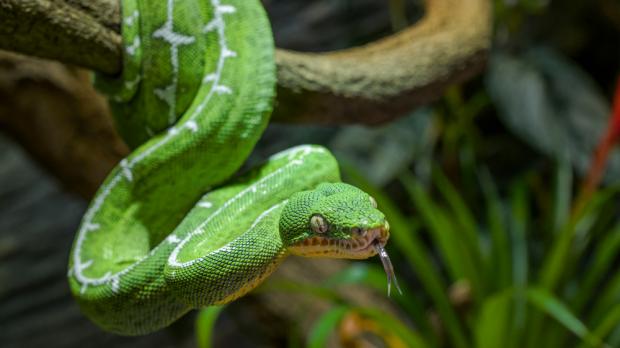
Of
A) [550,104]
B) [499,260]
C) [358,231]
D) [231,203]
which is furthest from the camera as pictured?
[550,104]

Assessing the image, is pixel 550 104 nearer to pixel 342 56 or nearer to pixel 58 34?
pixel 342 56

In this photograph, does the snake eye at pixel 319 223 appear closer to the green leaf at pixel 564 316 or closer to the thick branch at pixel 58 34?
the thick branch at pixel 58 34

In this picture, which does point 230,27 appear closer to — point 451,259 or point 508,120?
point 451,259

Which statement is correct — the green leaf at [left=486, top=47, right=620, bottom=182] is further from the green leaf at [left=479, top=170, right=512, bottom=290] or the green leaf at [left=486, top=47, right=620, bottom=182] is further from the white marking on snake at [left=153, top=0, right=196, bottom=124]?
the white marking on snake at [left=153, top=0, right=196, bottom=124]

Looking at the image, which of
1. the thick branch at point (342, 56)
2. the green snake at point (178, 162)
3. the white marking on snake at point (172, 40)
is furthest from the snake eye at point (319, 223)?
the thick branch at point (342, 56)

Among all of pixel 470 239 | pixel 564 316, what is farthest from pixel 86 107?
pixel 564 316

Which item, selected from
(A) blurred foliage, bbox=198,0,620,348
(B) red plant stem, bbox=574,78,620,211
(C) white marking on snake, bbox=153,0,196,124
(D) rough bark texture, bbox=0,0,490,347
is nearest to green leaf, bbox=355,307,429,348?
(A) blurred foliage, bbox=198,0,620,348

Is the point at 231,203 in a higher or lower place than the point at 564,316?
higher
